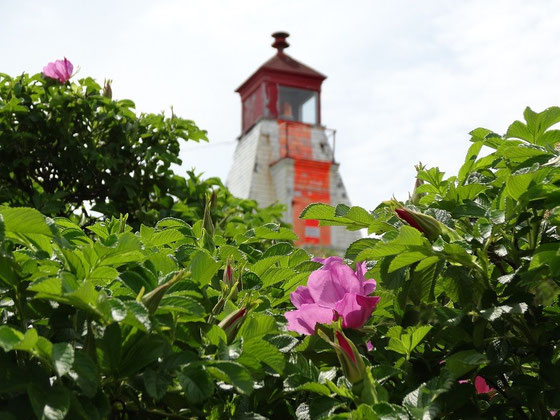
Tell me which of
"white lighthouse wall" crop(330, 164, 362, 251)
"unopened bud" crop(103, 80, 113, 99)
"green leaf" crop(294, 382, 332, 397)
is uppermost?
"white lighthouse wall" crop(330, 164, 362, 251)

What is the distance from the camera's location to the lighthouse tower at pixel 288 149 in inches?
801

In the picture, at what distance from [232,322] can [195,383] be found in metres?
0.13

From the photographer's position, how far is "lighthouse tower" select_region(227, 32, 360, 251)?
2034 centimetres

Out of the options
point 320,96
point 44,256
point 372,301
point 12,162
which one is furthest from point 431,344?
point 320,96

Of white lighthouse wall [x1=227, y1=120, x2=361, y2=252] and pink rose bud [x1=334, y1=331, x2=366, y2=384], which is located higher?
white lighthouse wall [x1=227, y1=120, x2=361, y2=252]

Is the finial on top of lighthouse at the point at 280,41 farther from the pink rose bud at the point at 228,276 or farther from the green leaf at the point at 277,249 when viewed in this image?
the pink rose bud at the point at 228,276

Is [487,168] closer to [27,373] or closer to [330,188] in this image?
[27,373]

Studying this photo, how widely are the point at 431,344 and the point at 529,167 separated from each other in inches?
12.4

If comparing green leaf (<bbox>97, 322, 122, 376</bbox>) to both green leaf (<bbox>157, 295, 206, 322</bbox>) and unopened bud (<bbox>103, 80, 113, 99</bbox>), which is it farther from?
unopened bud (<bbox>103, 80, 113, 99</bbox>)

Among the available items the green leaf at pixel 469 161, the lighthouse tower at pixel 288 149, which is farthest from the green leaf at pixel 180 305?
the lighthouse tower at pixel 288 149

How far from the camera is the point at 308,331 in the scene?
3.99ft

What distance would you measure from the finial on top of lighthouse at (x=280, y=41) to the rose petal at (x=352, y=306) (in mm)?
22643

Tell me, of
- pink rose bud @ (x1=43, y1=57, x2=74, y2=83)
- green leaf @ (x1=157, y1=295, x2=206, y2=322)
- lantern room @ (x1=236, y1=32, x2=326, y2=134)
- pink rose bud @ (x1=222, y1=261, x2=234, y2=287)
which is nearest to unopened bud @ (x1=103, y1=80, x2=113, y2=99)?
pink rose bud @ (x1=43, y1=57, x2=74, y2=83)

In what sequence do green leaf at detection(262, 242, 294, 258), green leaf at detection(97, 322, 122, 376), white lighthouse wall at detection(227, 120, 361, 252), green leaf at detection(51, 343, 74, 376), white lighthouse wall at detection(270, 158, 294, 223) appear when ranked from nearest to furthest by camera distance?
green leaf at detection(51, 343, 74, 376) < green leaf at detection(97, 322, 122, 376) < green leaf at detection(262, 242, 294, 258) < white lighthouse wall at detection(270, 158, 294, 223) < white lighthouse wall at detection(227, 120, 361, 252)
